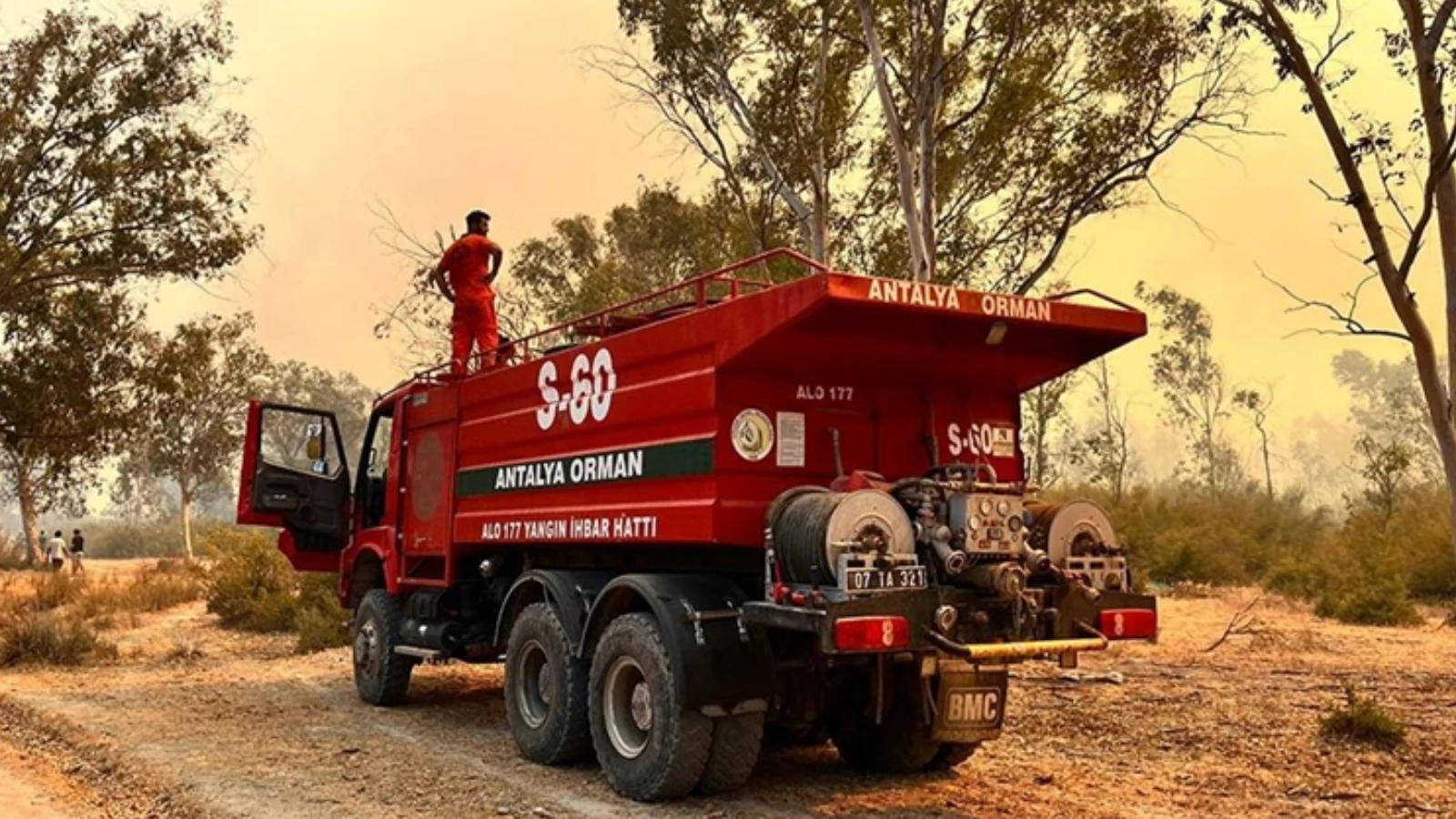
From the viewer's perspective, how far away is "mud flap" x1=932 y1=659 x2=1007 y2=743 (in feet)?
20.8

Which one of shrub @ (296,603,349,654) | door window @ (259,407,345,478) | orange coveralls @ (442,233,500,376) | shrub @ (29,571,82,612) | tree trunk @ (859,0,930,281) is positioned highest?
tree trunk @ (859,0,930,281)

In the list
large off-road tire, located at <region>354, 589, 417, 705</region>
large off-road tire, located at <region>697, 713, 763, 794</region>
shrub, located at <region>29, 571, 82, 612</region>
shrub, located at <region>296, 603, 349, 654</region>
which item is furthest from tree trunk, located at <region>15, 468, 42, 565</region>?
large off-road tire, located at <region>697, 713, 763, 794</region>

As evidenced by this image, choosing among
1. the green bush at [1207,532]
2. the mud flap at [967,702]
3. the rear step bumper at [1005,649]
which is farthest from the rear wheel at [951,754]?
the green bush at [1207,532]

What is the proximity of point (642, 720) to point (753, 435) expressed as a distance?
1.68 m

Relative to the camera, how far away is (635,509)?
283 inches

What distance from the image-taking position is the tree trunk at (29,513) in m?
38.0

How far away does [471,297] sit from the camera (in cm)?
1026

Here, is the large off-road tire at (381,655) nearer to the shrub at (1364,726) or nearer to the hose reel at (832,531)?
the hose reel at (832,531)

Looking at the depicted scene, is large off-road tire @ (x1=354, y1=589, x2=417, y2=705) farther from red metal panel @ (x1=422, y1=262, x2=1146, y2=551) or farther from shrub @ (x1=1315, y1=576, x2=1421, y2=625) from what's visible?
shrub @ (x1=1315, y1=576, x2=1421, y2=625)

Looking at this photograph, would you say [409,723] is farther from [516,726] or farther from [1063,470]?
[1063,470]

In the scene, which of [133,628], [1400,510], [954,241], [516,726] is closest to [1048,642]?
[516,726]

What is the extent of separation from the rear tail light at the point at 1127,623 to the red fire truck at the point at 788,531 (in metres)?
0.01

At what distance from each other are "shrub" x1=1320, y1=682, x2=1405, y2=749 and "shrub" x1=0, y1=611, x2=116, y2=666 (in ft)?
39.7

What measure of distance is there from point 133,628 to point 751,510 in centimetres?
1428
